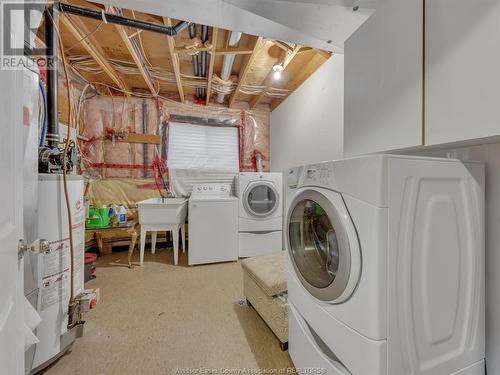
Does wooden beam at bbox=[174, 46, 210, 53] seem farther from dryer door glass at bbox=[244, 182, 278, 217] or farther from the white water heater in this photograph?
dryer door glass at bbox=[244, 182, 278, 217]

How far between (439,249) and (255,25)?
1.67m

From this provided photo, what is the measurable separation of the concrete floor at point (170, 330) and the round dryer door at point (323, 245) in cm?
67

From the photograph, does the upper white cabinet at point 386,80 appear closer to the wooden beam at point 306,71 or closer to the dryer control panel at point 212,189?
the wooden beam at point 306,71

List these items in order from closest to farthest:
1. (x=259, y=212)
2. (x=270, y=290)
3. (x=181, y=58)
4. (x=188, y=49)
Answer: (x=270, y=290)
(x=188, y=49)
(x=181, y=58)
(x=259, y=212)

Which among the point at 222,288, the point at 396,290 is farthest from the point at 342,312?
the point at 222,288

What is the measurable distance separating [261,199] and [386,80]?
205 centimetres

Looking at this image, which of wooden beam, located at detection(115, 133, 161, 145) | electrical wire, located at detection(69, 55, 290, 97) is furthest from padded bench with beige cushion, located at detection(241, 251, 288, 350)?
wooden beam, located at detection(115, 133, 161, 145)

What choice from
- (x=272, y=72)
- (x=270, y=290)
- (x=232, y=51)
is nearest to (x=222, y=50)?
(x=232, y=51)

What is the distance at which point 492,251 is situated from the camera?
94 centimetres

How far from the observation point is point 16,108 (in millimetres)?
607

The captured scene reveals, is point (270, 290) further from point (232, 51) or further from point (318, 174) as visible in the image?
point (232, 51)

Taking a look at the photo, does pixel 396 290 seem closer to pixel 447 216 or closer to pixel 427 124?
pixel 447 216

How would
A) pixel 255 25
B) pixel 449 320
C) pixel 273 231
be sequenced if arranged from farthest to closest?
pixel 273 231 → pixel 255 25 → pixel 449 320

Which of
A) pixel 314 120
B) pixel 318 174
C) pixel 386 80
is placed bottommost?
pixel 318 174
